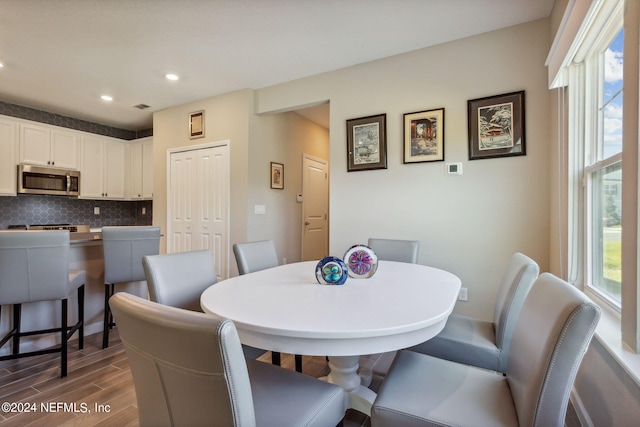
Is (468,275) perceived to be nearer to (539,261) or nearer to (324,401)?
(539,261)

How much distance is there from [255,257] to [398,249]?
108 cm

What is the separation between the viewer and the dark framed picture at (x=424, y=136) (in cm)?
264

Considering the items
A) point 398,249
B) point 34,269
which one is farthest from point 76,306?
point 398,249

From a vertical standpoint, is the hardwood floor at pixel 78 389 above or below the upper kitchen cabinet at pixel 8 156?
below

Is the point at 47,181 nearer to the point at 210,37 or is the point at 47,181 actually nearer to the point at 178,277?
the point at 210,37

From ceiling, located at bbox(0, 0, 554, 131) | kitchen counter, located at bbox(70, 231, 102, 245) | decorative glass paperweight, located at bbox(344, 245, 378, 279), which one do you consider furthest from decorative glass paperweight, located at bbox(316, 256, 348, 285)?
kitchen counter, located at bbox(70, 231, 102, 245)

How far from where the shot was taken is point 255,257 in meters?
2.02

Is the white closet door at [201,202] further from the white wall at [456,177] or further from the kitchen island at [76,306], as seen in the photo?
the white wall at [456,177]

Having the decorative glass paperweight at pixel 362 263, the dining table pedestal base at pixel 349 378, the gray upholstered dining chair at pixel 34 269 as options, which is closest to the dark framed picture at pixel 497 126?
the decorative glass paperweight at pixel 362 263

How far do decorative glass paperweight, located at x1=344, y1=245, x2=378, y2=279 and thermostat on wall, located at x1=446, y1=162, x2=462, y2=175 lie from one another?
4.81 feet

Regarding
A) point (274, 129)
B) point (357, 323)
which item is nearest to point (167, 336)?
point (357, 323)

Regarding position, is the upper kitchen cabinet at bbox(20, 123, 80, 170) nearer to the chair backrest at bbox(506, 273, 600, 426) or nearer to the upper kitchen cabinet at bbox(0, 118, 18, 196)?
the upper kitchen cabinet at bbox(0, 118, 18, 196)

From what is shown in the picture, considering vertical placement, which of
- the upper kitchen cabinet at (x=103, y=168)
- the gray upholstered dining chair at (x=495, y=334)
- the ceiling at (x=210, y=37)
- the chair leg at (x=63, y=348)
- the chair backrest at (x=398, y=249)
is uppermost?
the ceiling at (x=210, y=37)

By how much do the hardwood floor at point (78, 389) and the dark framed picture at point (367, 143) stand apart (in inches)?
71.8
